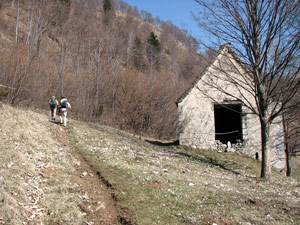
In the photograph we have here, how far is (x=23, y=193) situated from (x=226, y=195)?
532 centimetres

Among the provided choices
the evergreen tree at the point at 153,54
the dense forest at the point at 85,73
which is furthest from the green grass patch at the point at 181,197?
the evergreen tree at the point at 153,54

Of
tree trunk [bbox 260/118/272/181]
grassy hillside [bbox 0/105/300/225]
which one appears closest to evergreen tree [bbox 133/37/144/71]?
tree trunk [bbox 260/118/272/181]

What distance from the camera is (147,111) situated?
33469 mm

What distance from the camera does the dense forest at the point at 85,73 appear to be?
833 inches

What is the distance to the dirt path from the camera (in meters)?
5.57

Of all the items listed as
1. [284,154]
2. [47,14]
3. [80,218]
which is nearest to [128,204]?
[80,218]

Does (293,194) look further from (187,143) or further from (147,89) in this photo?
(147,89)

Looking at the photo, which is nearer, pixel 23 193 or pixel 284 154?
pixel 23 193

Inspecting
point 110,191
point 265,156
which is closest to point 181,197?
point 110,191

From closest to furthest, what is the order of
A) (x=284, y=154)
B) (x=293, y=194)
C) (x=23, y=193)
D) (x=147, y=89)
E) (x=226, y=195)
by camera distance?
1. (x=23, y=193)
2. (x=226, y=195)
3. (x=293, y=194)
4. (x=284, y=154)
5. (x=147, y=89)

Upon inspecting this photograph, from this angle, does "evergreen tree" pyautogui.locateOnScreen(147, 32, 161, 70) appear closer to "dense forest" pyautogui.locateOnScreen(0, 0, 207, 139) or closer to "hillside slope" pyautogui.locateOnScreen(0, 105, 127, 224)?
"dense forest" pyautogui.locateOnScreen(0, 0, 207, 139)

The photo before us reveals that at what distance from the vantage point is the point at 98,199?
6.53 metres

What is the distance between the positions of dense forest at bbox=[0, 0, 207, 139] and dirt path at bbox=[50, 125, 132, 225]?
1088cm

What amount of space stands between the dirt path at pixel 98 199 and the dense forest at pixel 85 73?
10.9 m
